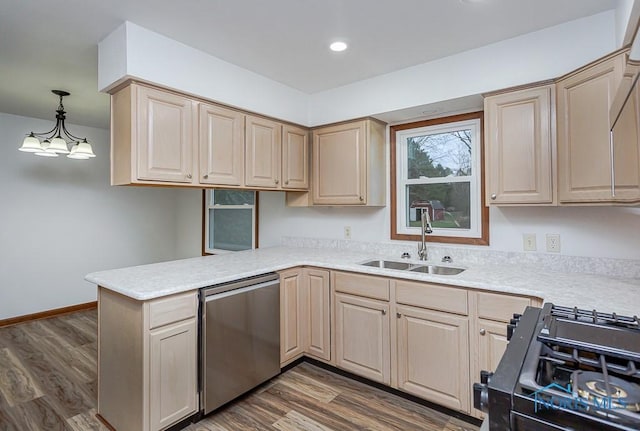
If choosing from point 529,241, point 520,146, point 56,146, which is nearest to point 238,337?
point 529,241

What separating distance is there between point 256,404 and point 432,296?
1.40 m

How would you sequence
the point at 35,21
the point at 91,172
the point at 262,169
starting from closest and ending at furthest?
the point at 35,21 < the point at 262,169 < the point at 91,172

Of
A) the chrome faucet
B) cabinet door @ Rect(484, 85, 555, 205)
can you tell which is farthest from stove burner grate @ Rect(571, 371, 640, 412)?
the chrome faucet

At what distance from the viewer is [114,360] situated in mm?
2004

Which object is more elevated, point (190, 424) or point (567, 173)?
point (567, 173)

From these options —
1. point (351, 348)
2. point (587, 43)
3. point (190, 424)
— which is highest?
point (587, 43)

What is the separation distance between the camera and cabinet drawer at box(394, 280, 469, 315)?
→ 204 cm

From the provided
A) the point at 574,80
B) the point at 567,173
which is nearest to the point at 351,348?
the point at 567,173

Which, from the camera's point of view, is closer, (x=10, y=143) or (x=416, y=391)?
(x=416, y=391)

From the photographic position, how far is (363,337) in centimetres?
248

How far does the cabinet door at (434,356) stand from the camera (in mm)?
2049

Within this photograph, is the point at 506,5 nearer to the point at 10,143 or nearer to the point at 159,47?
the point at 159,47

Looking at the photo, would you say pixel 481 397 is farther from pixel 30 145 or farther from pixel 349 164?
pixel 30 145

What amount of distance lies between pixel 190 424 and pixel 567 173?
2.70 metres
